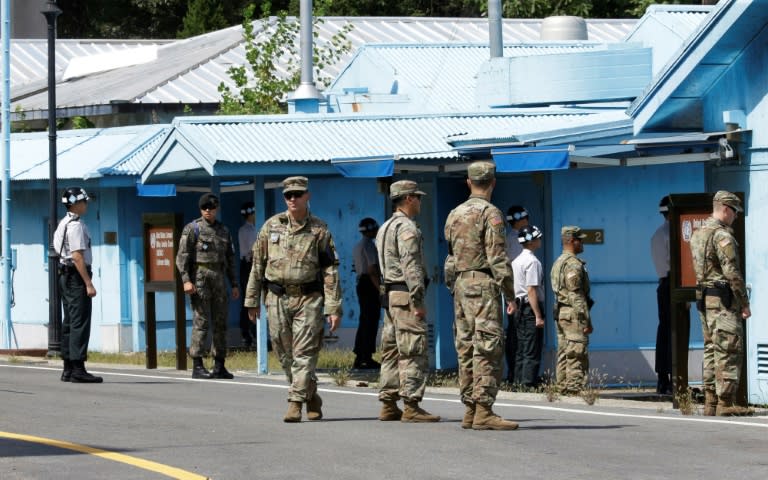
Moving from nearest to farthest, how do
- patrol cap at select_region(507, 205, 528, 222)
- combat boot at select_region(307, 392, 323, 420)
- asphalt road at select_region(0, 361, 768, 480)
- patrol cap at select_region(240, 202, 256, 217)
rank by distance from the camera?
1. asphalt road at select_region(0, 361, 768, 480)
2. combat boot at select_region(307, 392, 323, 420)
3. patrol cap at select_region(507, 205, 528, 222)
4. patrol cap at select_region(240, 202, 256, 217)

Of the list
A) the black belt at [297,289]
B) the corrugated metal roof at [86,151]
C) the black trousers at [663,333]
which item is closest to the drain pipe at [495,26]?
the corrugated metal roof at [86,151]

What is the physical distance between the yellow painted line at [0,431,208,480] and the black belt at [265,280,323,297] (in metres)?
2.26

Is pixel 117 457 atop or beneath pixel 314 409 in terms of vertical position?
beneath

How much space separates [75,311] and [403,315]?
517 centimetres

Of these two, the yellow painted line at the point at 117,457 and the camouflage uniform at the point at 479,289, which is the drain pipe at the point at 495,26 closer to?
the camouflage uniform at the point at 479,289

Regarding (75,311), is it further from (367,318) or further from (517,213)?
(517,213)

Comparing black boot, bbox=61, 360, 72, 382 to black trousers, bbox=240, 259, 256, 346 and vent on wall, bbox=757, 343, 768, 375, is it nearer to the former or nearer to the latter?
black trousers, bbox=240, 259, 256, 346

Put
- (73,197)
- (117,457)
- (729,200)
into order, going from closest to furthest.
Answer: (117,457)
(729,200)
(73,197)

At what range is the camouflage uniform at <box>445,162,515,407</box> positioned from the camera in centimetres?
1232

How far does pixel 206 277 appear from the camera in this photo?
18.0 meters

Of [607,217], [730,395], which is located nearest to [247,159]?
[607,217]

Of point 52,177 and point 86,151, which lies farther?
point 86,151

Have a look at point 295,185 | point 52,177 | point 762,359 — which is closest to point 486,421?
point 295,185

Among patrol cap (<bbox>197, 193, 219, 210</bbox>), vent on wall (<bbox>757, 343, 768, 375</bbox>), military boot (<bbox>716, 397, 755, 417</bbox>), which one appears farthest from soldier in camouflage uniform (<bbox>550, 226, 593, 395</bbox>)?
patrol cap (<bbox>197, 193, 219, 210</bbox>)
